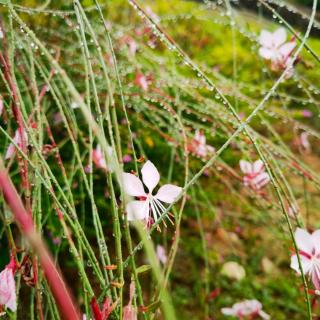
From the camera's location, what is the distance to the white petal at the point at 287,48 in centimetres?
91

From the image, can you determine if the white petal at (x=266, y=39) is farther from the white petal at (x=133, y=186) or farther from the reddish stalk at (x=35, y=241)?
the reddish stalk at (x=35, y=241)

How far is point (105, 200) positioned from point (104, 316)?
841 mm

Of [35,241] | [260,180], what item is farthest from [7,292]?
[260,180]

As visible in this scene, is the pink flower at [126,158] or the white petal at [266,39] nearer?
the white petal at [266,39]

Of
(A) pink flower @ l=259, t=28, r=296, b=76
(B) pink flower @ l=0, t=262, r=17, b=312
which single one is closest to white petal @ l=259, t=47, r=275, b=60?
(A) pink flower @ l=259, t=28, r=296, b=76

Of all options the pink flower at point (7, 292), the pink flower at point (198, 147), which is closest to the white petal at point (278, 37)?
the pink flower at point (198, 147)

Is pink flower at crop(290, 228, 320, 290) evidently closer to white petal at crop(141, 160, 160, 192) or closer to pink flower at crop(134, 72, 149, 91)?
white petal at crop(141, 160, 160, 192)

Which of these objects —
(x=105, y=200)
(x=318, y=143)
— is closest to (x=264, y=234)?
(x=105, y=200)

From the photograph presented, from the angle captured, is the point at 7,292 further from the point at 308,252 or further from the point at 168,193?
the point at 308,252

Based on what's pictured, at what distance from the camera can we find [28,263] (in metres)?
0.50

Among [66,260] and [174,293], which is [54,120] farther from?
[174,293]

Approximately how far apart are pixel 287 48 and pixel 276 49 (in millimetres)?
44

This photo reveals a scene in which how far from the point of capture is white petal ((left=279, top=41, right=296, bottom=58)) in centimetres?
91

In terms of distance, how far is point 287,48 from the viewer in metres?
0.92
